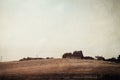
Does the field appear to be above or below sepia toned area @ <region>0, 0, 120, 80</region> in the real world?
below

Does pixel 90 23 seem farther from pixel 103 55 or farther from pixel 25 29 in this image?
pixel 25 29

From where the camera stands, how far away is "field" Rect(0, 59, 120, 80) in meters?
1.73

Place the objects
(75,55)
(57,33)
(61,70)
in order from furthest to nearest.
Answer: (57,33) < (75,55) < (61,70)

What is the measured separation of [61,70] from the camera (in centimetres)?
174

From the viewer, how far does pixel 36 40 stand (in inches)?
76.9

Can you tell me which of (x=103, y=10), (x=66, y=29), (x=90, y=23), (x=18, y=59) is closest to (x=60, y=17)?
(x=66, y=29)

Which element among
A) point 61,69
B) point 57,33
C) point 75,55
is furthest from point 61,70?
point 57,33

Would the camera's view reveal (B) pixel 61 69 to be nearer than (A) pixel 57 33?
Yes

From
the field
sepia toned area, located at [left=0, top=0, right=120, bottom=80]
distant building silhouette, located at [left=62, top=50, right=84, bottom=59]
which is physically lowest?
the field

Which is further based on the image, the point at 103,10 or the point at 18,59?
the point at 103,10

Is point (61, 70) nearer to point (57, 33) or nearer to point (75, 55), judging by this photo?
point (75, 55)

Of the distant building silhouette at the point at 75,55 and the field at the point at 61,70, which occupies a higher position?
the distant building silhouette at the point at 75,55

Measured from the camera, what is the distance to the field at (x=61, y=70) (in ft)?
5.67

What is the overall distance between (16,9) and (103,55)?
88 cm
